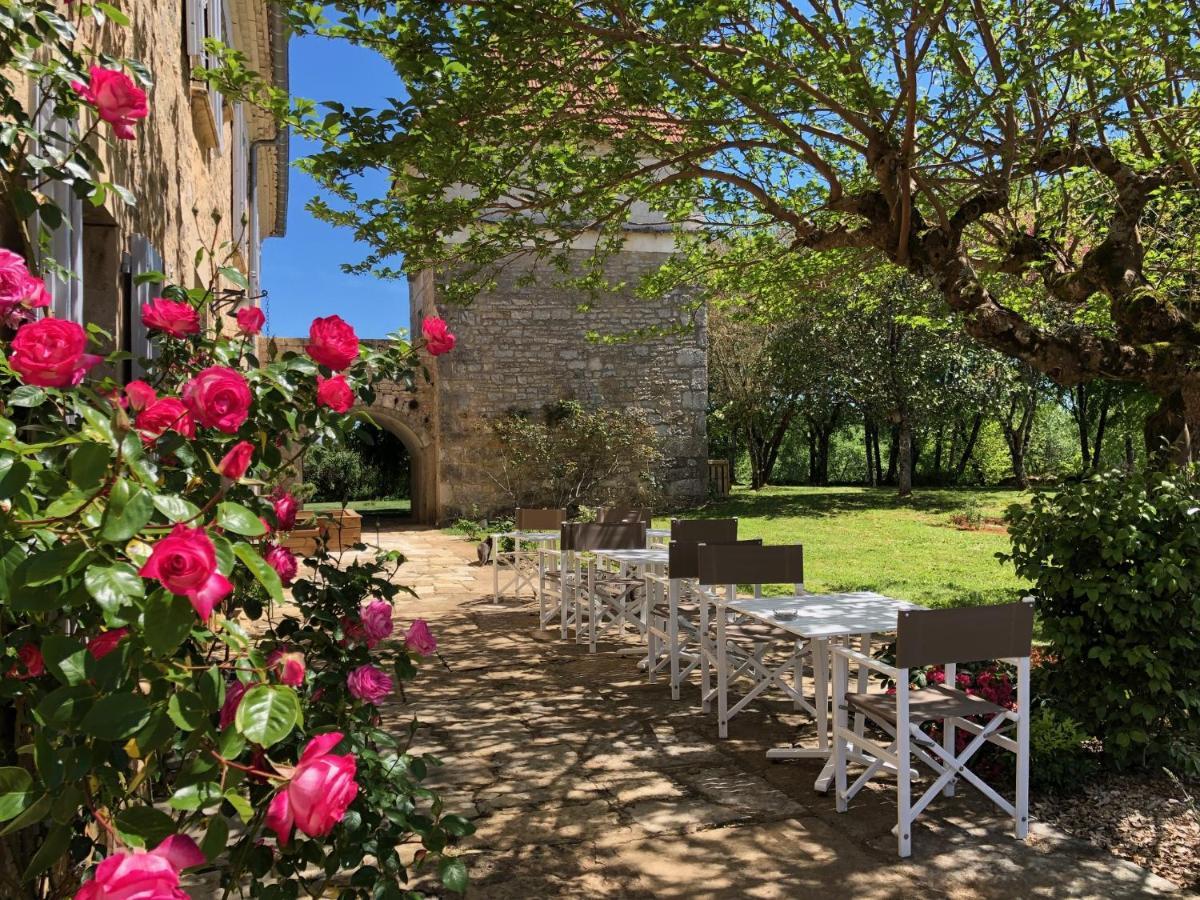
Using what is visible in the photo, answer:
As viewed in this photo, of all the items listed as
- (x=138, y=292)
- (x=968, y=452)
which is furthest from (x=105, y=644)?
(x=968, y=452)

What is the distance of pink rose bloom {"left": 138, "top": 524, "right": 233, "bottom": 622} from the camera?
1.00 metres

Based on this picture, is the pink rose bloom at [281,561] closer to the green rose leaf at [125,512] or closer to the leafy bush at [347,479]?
the green rose leaf at [125,512]

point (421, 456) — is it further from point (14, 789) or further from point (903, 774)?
point (14, 789)

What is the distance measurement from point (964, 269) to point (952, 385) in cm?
1476

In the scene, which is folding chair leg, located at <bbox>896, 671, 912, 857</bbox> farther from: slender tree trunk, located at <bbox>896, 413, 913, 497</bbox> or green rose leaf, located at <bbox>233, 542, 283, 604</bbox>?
slender tree trunk, located at <bbox>896, 413, 913, 497</bbox>

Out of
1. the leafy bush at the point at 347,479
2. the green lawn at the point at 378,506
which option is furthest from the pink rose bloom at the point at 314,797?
the leafy bush at the point at 347,479

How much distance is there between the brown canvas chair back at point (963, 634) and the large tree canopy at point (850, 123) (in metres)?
2.37

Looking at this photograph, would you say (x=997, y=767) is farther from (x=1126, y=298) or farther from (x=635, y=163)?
(x=635, y=163)

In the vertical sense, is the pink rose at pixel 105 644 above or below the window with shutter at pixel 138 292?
below

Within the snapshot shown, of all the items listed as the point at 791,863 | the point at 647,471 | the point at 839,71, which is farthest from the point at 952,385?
the point at 791,863

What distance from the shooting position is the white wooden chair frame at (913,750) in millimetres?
3049

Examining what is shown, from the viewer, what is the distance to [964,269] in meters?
5.27

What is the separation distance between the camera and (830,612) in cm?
403

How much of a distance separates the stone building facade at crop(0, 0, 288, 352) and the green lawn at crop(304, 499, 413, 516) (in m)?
14.0
